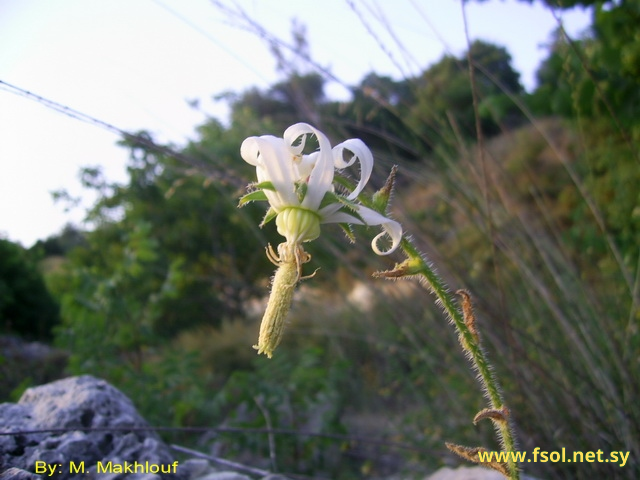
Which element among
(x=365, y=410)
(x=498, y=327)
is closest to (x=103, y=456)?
(x=498, y=327)

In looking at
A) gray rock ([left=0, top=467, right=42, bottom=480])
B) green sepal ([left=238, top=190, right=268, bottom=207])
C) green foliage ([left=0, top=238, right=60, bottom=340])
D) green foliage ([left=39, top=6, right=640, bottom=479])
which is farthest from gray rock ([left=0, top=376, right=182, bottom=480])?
green foliage ([left=0, top=238, right=60, bottom=340])

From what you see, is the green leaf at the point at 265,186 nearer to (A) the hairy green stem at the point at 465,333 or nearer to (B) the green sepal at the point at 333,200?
(B) the green sepal at the point at 333,200

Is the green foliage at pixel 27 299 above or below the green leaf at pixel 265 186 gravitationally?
above

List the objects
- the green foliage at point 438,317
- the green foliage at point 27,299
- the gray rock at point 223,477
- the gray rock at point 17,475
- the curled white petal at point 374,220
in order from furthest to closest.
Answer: the green foliage at point 27,299 → the green foliage at point 438,317 → the gray rock at point 223,477 → the gray rock at point 17,475 → the curled white petal at point 374,220

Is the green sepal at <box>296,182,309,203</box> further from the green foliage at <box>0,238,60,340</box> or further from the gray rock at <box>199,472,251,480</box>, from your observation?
the green foliage at <box>0,238,60,340</box>

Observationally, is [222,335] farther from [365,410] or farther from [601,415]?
[601,415]

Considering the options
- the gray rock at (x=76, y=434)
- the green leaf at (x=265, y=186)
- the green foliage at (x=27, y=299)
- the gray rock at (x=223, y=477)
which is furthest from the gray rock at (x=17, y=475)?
the green foliage at (x=27, y=299)

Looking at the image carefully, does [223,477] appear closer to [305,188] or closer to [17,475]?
[17,475]

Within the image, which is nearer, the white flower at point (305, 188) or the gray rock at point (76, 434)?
the white flower at point (305, 188)
